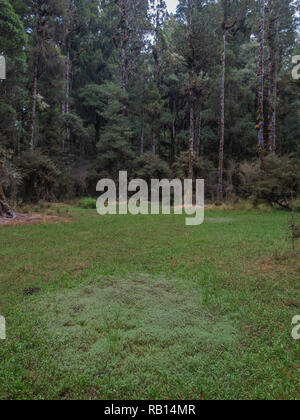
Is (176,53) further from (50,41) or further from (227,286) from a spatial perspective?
(227,286)

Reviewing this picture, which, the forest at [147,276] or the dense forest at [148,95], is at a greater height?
the dense forest at [148,95]

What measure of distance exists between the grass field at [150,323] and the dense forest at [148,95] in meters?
6.85

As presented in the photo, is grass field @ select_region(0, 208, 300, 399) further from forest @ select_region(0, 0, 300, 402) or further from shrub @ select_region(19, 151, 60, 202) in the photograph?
shrub @ select_region(19, 151, 60, 202)

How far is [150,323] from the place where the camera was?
2.74m

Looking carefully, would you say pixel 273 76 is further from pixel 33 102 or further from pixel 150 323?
pixel 150 323

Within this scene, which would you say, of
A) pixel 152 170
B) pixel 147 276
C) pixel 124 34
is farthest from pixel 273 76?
pixel 147 276

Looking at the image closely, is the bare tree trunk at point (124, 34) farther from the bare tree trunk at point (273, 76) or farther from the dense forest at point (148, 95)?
the bare tree trunk at point (273, 76)

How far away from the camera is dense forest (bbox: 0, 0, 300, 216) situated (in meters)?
13.3

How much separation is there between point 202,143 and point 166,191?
964cm

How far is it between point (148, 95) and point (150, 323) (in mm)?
24027

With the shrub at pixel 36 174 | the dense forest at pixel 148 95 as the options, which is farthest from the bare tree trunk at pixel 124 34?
the shrub at pixel 36 174

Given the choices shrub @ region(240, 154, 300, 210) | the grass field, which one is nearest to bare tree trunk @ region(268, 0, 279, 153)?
shrub @ region(240, 154, 300, 210)

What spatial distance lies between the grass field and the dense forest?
6.85 meters

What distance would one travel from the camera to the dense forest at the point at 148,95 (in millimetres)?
13336
